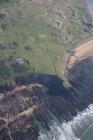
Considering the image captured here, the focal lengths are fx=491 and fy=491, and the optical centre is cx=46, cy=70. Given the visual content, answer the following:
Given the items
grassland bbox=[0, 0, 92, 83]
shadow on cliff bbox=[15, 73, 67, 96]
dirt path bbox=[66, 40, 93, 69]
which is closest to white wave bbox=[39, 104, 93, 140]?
shadow on cliff bbox=[15, 73, 67, 96]

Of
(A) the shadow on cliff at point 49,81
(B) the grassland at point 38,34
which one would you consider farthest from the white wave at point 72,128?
(B) the grassland at point 38,34

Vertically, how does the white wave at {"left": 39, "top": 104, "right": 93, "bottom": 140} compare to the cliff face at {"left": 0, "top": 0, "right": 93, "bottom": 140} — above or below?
below

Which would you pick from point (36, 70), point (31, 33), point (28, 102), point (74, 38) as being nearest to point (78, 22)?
point (74, 38)

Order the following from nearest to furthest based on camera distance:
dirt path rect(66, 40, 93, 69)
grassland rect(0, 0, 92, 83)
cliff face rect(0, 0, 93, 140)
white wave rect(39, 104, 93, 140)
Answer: cliff face rect(0, 0, 93, 140)
white wave rect(39, 104, 93, 140)
grassland rect(0, 0, 92, 83)
dirt path rect(66, 40, 93, 69)

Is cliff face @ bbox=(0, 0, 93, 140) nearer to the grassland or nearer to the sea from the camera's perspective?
the grassland

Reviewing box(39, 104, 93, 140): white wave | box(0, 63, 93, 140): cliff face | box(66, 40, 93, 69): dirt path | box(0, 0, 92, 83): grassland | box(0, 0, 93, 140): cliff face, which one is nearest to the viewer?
box(0, 63, 93, 140): cliff face
